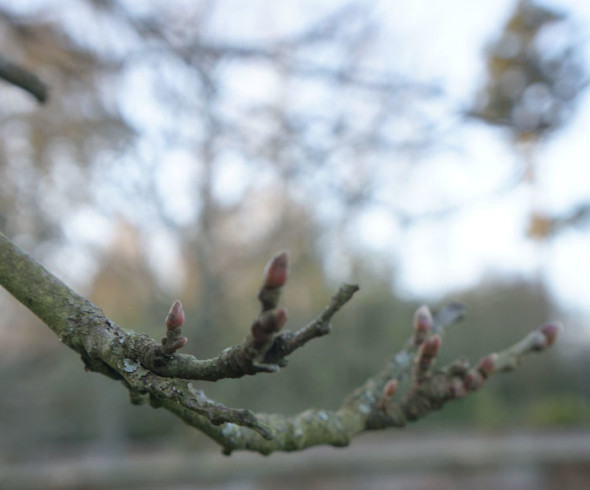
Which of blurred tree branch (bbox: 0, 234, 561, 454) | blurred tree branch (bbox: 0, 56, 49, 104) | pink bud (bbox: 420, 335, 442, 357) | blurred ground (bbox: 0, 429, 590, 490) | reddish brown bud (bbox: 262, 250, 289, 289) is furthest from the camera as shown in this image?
blurred ground (bbox: 0, 429, 590, 490)

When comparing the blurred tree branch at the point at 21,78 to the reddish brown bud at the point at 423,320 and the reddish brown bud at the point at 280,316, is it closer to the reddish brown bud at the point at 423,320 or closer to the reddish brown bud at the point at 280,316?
the reddish brown bud at the point at 423,320

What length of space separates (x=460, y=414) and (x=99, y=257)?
773 centimetres

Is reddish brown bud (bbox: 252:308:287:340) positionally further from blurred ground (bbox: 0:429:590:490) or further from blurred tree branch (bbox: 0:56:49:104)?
blurred ground (bbox: 0:429:590:490)

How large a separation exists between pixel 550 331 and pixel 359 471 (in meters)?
6.47

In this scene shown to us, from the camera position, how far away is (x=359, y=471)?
7762 millimetres

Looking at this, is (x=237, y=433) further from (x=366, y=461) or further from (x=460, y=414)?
(x=460, y=414)

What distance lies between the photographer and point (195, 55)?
3.78 m

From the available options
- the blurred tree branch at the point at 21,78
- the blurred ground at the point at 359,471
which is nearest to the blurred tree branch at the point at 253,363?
the blurred tree branch at the point at 21,78

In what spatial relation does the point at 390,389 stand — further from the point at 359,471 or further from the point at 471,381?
the point at 359,471

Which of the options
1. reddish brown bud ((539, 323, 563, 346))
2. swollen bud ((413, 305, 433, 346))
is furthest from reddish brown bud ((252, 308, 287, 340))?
reddish brown bud ((539, 323, 563, 346))

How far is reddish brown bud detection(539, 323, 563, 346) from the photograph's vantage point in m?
1.85

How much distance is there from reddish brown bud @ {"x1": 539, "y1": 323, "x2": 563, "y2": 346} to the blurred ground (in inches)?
240

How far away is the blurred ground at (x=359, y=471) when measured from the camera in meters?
7.59

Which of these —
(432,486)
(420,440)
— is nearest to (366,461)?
(432,486)
